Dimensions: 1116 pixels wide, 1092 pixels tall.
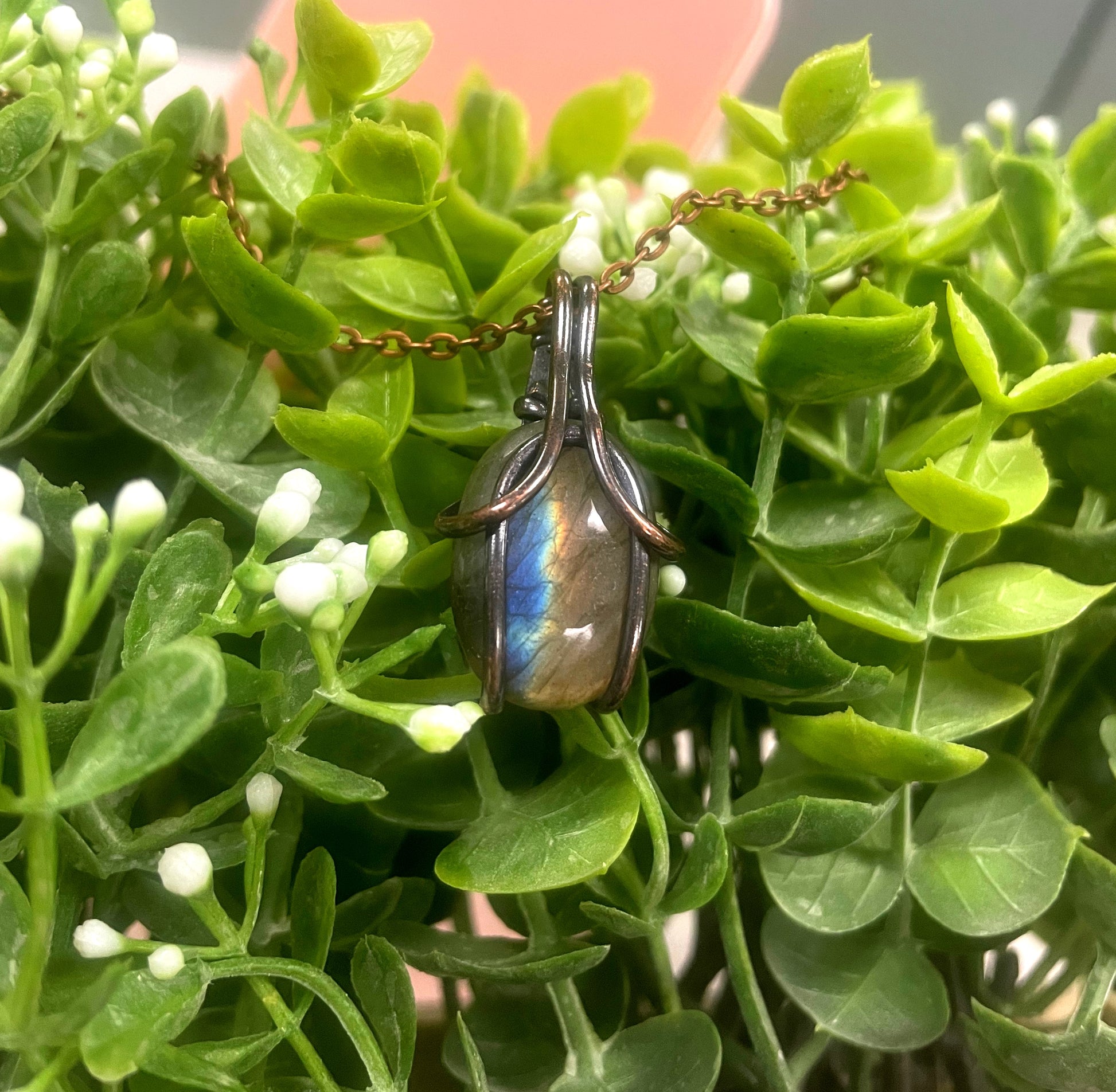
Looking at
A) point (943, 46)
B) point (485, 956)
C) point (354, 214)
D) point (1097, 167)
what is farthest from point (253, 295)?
point (943, 46)

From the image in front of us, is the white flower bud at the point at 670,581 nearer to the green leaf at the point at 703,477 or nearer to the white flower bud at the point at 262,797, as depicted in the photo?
the green leaf at the point at 703,477

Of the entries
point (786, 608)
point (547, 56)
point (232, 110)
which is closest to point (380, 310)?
point (786, 608)

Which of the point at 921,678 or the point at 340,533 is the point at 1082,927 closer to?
the point at 921,678

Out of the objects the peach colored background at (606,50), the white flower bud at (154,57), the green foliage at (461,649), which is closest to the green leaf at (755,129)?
the green foliage at (461,649)

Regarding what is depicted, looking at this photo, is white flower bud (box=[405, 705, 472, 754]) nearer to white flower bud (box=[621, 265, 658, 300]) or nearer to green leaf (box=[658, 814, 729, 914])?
green leaf (box=[658, 814, 729, 914])

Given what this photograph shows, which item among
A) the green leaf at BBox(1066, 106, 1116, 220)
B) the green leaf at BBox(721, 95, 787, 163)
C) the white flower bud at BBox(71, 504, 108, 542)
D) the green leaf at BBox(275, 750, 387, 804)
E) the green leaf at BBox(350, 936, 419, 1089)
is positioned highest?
the green leaf at BBox(1066, 106, 1116, 220)

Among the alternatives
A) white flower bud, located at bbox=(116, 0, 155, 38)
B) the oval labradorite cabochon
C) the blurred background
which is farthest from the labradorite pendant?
the blurred background
